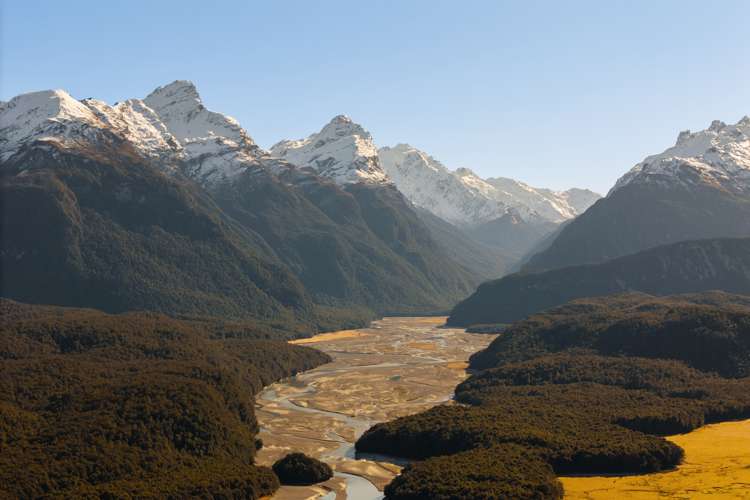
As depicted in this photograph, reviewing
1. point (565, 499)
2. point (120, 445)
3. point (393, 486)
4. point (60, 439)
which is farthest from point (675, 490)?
point (60, 439)

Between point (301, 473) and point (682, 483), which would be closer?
point (682, 483)

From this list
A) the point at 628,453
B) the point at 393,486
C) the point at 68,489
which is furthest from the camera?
the point at 628,453

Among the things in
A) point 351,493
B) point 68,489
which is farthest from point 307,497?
point 68,489

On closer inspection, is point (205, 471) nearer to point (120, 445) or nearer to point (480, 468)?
point (120, 445)

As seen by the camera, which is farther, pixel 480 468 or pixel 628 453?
pixel 628 453

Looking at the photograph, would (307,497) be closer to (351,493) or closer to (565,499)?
(351,493)

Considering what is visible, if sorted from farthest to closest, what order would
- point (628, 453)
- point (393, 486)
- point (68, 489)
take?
point (628, 453) < point (393, 486) < point (68, 489)

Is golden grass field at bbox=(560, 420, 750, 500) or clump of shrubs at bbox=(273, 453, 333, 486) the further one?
clump of shrubs at bbox=(273, 453, 333, 486)

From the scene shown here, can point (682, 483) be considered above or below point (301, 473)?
above

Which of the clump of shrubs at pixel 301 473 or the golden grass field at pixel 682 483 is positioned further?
the clump of shrubs at pixel 301 473
